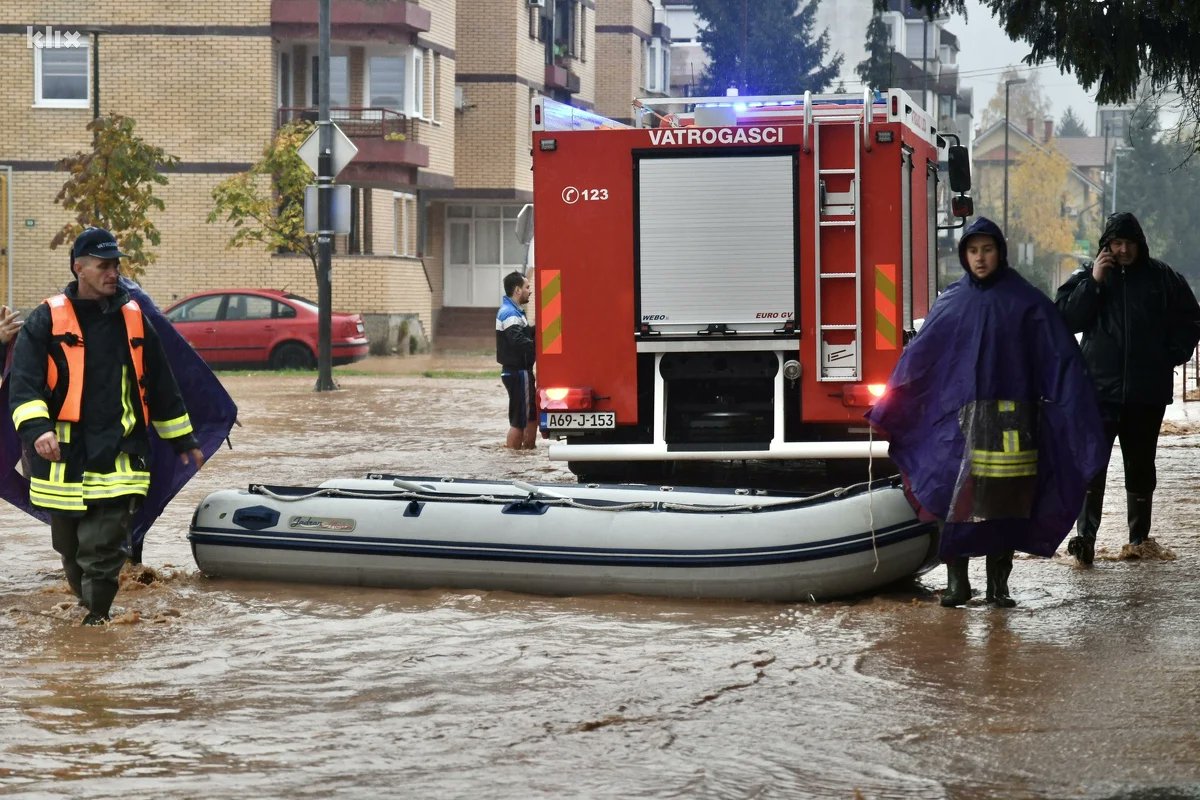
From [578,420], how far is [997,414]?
195 inches

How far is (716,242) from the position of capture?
43.0 ft

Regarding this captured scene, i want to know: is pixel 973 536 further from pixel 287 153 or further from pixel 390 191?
pixel 390 191

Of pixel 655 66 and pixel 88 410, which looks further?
pixel 655 66

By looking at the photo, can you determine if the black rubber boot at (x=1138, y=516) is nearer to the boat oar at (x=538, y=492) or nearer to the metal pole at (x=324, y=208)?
the boat oar at (x=538, y=492)

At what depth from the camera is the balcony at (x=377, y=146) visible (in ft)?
132

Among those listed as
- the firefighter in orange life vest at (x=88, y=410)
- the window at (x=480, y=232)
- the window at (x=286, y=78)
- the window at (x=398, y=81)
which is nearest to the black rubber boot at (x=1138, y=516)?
the firefighter in orange life vest at (x=88, y=410)

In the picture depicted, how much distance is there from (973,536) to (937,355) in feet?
2.75

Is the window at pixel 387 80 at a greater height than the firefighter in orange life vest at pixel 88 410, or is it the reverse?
the window at pixel 387 80

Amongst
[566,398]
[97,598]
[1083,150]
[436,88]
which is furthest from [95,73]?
[1083,150]

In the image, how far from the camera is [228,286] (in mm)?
39188

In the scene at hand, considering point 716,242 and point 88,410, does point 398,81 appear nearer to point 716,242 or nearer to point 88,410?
point 716,242

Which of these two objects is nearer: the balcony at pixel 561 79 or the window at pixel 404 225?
the window at pixel 404 225

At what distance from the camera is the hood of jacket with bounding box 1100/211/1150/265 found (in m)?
10.3

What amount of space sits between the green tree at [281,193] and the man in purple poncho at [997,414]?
2725 cm
